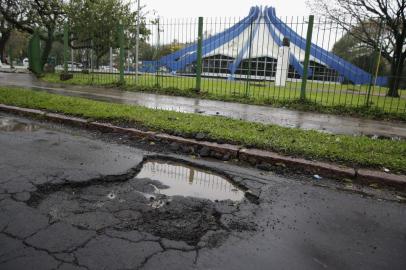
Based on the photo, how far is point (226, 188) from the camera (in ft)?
13.7

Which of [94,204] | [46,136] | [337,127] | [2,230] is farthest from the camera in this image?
[337,127]

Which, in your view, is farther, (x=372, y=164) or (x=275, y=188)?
(x=372, y=164)

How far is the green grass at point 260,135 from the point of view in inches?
198

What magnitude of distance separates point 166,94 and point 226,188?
8611 mm

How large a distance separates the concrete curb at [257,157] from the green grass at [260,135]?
0.23m

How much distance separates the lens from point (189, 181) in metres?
4.32

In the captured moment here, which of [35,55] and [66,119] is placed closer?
[66,119]

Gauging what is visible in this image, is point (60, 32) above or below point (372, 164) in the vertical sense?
above

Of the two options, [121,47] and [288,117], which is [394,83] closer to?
[288,117]

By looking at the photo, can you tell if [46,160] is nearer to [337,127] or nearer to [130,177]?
[130,177]

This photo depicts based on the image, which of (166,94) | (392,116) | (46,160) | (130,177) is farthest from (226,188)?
(166,94)

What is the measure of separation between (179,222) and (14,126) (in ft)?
16.8

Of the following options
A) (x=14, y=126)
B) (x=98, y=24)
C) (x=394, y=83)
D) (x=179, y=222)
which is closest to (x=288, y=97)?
(x=394, y=83)

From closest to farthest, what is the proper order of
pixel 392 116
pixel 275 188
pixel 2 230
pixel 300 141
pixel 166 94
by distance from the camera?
pixel 2 230 < pixel 275 188 < pixel 300 141 < pixel 392 116 < pixel 166 94
